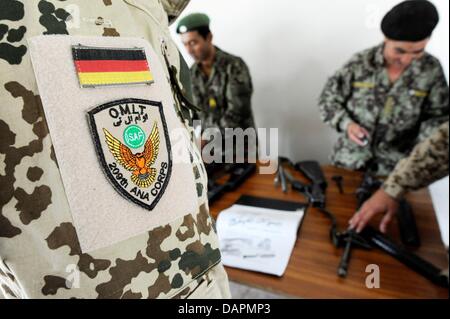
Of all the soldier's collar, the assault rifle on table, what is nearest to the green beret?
the assault rifle on table

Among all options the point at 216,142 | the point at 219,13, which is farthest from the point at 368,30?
the point at 216,142

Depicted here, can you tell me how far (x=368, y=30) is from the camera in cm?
152

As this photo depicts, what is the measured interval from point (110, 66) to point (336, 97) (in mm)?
1417

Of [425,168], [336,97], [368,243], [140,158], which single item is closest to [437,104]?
[336,97]

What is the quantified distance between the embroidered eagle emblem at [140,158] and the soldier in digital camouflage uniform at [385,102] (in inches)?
47.2

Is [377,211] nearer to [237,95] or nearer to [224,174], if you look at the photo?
[224,174]

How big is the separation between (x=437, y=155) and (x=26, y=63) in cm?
97

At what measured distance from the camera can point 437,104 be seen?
1354 mm

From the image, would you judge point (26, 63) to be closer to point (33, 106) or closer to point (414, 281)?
point (33, 106)

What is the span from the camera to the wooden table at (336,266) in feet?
1.95

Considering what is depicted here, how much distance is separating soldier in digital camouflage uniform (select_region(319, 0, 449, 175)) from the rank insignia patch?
1191 millimetres

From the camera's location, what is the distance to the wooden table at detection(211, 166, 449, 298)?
1.95ft

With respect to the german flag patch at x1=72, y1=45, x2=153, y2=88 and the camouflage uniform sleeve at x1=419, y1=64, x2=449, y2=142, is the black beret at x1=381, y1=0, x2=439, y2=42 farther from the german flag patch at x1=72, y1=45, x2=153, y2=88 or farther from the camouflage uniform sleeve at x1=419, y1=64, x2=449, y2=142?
the german flag patch at x1=72, y1=45, x2=153, y2=88

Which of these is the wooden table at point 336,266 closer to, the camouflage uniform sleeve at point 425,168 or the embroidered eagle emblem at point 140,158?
the camouflage uniform sleeve at point 425,168
